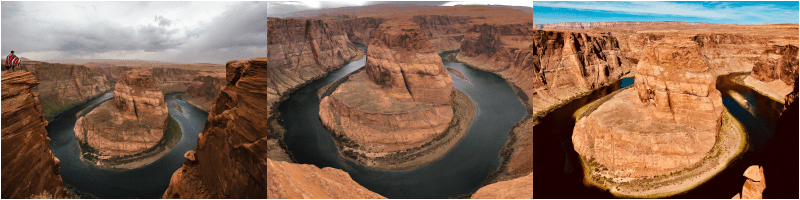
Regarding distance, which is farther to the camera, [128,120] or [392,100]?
[128,120]

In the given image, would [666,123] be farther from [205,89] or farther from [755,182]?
[205,89]

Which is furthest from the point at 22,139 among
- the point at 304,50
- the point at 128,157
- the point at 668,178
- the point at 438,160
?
the point at 304,50

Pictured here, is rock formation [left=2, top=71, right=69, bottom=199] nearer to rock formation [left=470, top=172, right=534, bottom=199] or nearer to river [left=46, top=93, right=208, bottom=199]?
river [left=46, top=93, right=208, bottom=199]

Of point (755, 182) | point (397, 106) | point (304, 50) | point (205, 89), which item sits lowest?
point (755, 182)

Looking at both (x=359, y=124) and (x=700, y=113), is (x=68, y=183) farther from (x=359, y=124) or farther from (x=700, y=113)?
(x=700, y=113)

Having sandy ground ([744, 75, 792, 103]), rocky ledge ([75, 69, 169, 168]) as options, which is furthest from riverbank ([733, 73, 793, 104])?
rocky ledge ([75, 69, 169, 168])

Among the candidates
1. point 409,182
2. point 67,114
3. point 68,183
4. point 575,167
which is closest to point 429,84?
point 409,182
